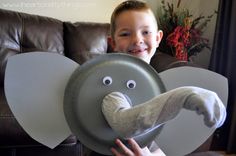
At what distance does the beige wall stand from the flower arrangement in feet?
0.26

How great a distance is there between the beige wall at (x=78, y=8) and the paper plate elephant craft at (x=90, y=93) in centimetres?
175

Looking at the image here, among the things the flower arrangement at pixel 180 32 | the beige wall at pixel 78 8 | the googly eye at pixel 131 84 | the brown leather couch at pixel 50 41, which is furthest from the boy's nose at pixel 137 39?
the beige wall at pixel 78 8

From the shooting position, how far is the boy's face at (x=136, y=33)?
2.32 ft

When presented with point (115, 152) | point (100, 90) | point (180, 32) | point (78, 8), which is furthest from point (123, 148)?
point (78, 8)

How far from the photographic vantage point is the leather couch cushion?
6.93 ft

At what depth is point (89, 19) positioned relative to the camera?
240 cm

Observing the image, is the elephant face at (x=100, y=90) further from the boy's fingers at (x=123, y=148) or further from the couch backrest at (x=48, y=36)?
the couch backrest at (x=48, y=36)

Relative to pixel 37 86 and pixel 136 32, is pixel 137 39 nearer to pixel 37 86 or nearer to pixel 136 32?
pixel 136 32

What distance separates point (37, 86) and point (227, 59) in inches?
70.4

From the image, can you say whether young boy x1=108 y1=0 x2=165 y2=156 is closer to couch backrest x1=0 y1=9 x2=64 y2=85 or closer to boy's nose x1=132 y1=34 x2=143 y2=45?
boy's nose x1=132 y1=34 x2=143 y2=45

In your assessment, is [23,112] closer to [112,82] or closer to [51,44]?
[112,82]

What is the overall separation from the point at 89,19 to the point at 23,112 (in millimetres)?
1847

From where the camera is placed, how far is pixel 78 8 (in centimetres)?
236

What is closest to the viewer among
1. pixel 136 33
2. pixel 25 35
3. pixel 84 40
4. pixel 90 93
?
pixel 90 93
